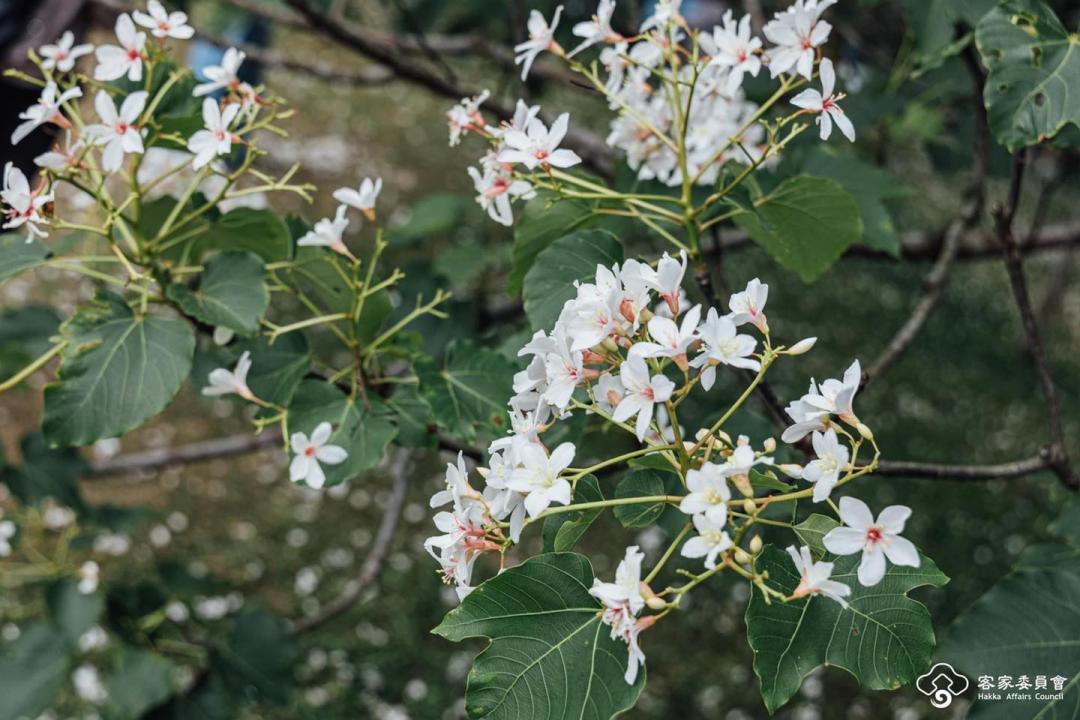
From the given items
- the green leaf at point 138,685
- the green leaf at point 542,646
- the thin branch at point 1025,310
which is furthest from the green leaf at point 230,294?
the green leaf at point 138,685

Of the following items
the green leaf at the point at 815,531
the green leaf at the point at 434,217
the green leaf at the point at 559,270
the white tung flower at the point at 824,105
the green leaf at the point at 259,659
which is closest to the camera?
the green leaf at the point at 815,531

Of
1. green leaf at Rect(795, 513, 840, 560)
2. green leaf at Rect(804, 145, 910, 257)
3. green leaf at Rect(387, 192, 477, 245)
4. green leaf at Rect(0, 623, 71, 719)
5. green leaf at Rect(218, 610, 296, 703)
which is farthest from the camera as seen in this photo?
green leaf at Rect(387, 192, 477, 245)

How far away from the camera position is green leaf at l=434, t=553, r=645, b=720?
3.27 feet

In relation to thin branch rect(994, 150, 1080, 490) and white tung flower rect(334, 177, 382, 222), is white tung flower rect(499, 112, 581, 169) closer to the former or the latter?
white tung flower rect(334, 177, 382, 222)

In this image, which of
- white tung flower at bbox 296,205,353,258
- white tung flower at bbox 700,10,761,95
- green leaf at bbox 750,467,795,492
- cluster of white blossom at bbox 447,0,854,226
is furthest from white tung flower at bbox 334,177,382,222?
green leaf at bbox 750,467,795,492

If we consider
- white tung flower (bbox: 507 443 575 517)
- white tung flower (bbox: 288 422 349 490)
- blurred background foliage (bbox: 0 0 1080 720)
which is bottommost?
blurred background foliage (bbox: 0 0 1080 720)

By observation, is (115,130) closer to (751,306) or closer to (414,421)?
(414,421)

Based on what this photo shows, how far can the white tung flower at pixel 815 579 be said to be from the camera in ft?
2.94

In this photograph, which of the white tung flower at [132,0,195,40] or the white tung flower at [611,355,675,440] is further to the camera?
the white tung flower at [132,0,195,40]

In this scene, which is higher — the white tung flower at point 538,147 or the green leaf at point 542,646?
the white tung flower at point 538,147

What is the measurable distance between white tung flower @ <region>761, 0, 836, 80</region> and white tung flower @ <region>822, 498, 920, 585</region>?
548 mm

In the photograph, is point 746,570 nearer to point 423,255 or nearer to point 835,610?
point 835,610

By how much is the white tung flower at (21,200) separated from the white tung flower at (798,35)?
85cm

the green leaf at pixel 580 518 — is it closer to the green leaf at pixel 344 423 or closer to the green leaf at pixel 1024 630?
the green leaf at pixel 344 423
